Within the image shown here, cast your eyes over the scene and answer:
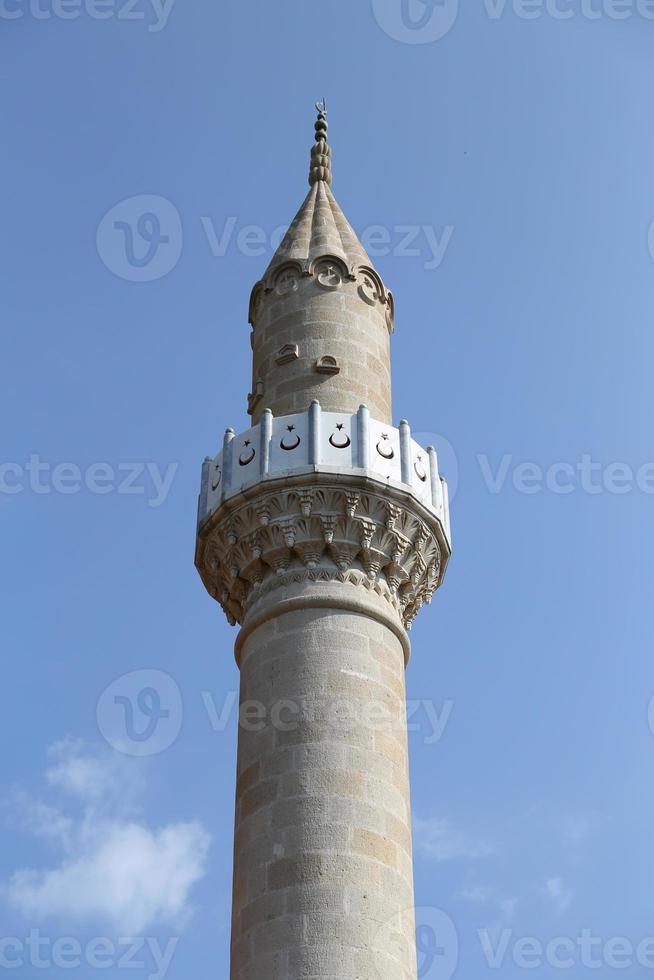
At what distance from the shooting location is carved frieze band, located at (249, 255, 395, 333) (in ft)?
59.7

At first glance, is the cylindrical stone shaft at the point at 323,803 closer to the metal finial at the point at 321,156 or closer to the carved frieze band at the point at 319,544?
the carved frieze band at the point at 319,544

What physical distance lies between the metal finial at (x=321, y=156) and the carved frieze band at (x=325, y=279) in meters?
2.42

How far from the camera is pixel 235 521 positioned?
52.9 feet

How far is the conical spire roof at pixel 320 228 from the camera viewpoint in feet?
61.0

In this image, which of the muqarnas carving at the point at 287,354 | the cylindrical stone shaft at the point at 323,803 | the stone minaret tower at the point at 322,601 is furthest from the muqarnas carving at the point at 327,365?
the cylindrical stone shaft at the point at 323,803

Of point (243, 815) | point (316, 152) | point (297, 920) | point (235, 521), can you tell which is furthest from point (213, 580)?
point (316, 152)

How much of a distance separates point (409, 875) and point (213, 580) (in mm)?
4014

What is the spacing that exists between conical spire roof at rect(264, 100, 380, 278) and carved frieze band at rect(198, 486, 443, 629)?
371 centimetres

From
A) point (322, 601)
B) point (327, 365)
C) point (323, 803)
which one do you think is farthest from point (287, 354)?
point (323, 803)

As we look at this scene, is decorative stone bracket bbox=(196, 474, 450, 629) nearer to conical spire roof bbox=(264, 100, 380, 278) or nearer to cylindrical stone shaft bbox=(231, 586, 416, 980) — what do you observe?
cylindrical stone shaft bbox=(231, 586, 416, 980)

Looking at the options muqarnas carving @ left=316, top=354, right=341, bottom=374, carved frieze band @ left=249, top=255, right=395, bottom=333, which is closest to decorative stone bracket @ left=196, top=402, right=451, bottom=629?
muqarnas carving @ left=316, top=354, right=341, bottom=374

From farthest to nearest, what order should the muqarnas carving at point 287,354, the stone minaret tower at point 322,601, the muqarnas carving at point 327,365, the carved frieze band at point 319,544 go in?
1. the muqarnas carving at point 287,354
2. the muqarnas carving at point 327,365
3. the carved frieze band at point 319,544
4. the stone minaret tower at point 322,601

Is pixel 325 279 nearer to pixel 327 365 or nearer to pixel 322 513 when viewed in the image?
pixel 327 365

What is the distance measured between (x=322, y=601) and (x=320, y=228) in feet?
18.9
